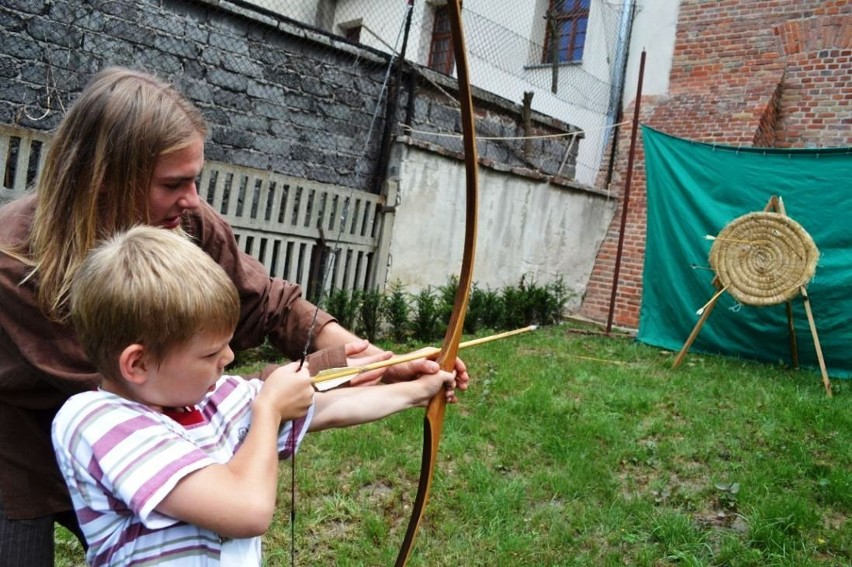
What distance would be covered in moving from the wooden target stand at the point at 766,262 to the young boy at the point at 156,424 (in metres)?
4.32

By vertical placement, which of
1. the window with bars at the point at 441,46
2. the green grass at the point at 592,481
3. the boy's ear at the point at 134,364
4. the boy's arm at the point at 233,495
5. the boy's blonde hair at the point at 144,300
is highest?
the window with bars at the point at 441,46

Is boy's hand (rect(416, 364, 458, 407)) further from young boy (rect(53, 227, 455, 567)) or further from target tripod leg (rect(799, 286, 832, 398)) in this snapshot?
target tripod leg (rect(799, 286, 832, 398))

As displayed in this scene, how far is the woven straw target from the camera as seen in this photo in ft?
15.1

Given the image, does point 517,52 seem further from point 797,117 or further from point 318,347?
point 318,347

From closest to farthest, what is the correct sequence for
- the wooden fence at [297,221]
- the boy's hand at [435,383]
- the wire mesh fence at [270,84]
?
the boy's hand at [435,383], the wire mesh fence at [270,84], the wooden fence at [297,221]

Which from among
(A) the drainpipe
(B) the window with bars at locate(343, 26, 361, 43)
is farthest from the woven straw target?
(B) the window with bars at locate(343, 26, 361, 43)

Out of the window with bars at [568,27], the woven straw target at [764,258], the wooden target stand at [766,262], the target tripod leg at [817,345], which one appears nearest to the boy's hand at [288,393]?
the target tripod leg at [817,345]

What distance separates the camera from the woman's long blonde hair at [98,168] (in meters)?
1.18

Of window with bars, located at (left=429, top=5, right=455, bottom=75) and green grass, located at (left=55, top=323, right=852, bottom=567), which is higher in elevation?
window with bars, located at (left=429, top=5, right=455, bottom=75)

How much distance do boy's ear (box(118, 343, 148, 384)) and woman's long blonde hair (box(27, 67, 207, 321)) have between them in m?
0.25

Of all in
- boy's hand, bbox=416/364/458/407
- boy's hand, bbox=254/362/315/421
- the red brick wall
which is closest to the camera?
boy's hand, bbox=254/362/315/421

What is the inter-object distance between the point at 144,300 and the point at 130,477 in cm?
23

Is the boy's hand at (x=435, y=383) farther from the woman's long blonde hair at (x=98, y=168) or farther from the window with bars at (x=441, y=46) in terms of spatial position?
the window with bars at (x=441, y=46)

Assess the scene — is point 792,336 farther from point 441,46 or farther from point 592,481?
point 441,46
